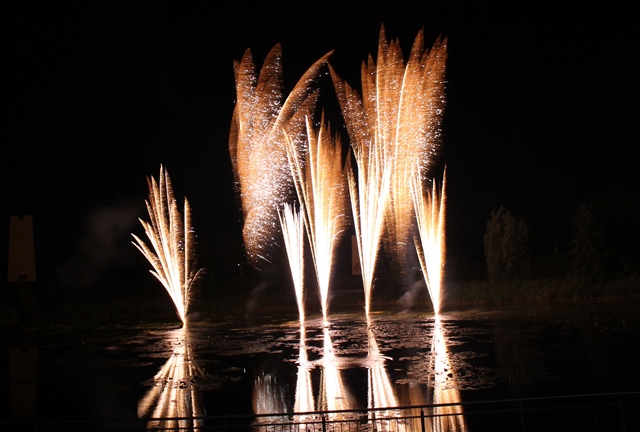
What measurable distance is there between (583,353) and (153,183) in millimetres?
22699

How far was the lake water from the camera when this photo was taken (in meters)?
14.1

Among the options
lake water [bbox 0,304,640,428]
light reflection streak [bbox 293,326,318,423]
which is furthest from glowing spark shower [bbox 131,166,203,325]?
light reflection streak [bbox 293,326,318,423]

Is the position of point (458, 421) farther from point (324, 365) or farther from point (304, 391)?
point (324, 365)

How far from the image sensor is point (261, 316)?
37469 mm

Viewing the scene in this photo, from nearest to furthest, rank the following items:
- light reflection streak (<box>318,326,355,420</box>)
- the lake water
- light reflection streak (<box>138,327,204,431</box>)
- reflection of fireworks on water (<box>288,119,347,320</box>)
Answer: light reflection streak (<box>138,327,204,431</box>) < light reflection streak (<box>318,326,355,420</box>) < the lake water < reflection of fireworks on water (<box>288,119,347,320</box>)

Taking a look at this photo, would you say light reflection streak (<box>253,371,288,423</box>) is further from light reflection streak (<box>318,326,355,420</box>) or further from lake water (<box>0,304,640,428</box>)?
light reflection streak (<box>318,326,355,420</box>)

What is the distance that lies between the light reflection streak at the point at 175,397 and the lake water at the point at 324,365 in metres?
0.04

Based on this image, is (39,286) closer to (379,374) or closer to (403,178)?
(403,178)

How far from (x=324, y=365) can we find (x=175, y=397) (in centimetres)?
469

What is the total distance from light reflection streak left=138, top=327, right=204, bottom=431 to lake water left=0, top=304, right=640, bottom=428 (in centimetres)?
4

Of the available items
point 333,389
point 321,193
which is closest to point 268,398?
point 333,389

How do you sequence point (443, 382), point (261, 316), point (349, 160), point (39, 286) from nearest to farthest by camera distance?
1. point (443, 382)
2. point (349, 160)
3. point (261, 316)
4. point (39, 286)

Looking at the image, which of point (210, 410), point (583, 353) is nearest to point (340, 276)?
point (583, 353)

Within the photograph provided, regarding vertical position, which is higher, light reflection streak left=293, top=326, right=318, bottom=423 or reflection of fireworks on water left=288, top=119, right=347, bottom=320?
reflection of fireworks on water left=288, top=119, right=347, bottom=320
